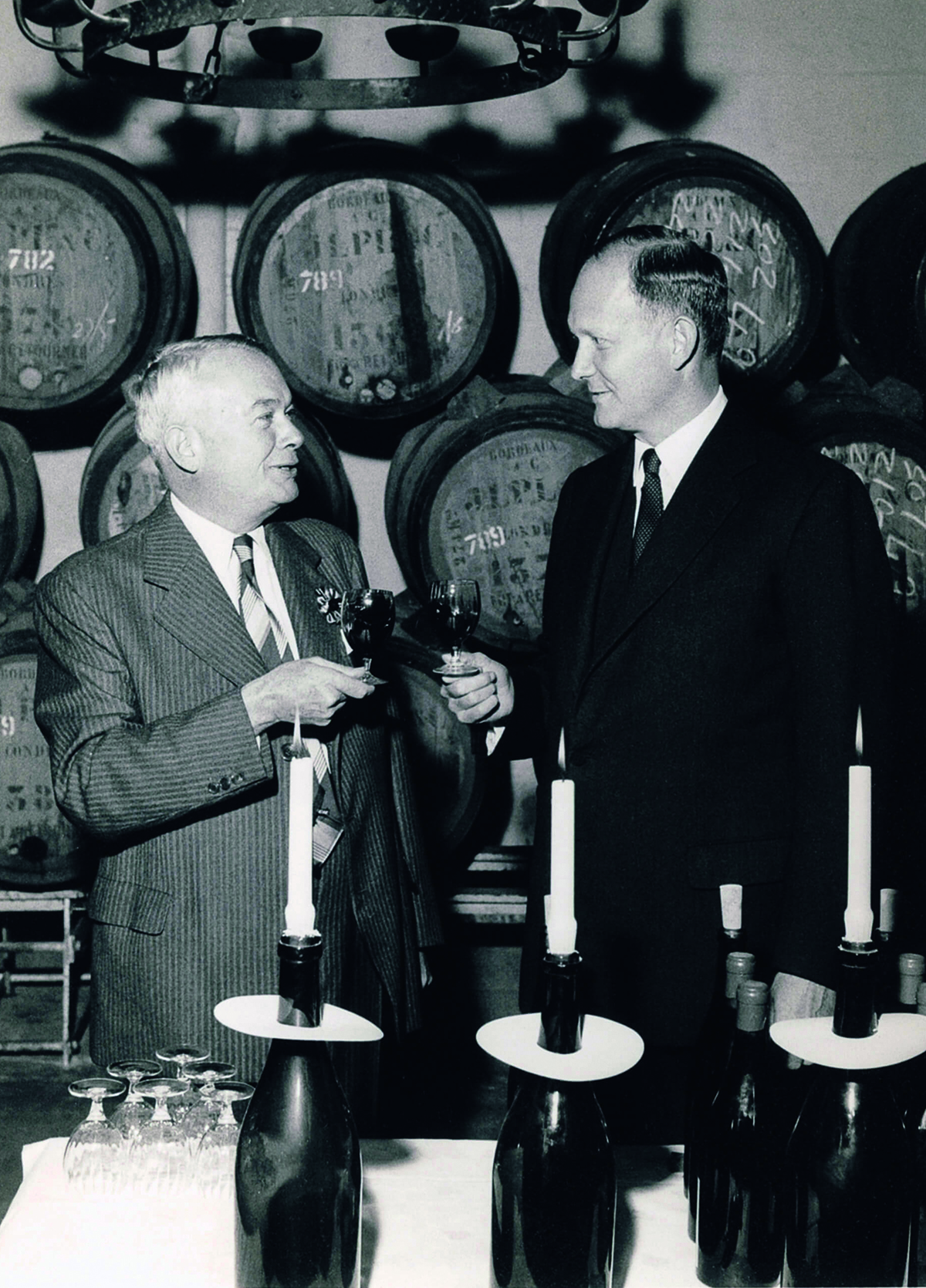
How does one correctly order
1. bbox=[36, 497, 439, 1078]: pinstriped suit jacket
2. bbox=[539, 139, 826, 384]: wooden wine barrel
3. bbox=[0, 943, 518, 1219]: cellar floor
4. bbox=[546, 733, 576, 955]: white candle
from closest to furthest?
bbox=[546, 733, 576, 955]: white candle, bbox=[36, 497, 439, 1078]: pinstriped suit jacket, bbox=[539, 139, 826, 384]: wooden wine barrel, bbox=[0, 943, 518, 1219]: cellar floor

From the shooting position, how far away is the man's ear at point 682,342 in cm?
224

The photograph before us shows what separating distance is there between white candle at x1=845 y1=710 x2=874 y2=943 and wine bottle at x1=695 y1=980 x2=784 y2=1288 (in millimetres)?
144

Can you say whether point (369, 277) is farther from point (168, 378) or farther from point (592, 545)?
point (592, 545)

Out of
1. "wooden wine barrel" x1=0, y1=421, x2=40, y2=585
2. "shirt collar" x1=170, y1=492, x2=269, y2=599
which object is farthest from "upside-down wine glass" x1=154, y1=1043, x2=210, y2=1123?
"wooden wine barrel" x1=0, y1=421, x2=40, y2=585

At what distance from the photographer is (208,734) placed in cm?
211

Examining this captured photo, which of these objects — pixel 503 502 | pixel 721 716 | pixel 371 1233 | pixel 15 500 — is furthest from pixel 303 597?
pixel 15 500

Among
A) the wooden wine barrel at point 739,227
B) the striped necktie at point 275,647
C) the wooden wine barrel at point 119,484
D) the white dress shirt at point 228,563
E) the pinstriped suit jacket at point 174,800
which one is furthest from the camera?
the wooden wine barrel at point 119,484

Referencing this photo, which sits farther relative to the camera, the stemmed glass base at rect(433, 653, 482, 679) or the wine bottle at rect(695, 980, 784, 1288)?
the stemmed glass base at rect(433, 653, 482, 679)

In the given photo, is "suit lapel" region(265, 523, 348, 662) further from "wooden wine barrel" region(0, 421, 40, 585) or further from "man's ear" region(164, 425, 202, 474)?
"wooden wine barrel" region(0, 421, 40, 585)

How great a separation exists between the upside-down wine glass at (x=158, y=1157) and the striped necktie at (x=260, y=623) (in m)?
1.01

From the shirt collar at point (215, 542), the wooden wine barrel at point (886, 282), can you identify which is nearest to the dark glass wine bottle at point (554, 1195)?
the shirt collar at point (215, 542)

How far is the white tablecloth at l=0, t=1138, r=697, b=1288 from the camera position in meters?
1.25

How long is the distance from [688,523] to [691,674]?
224 mm

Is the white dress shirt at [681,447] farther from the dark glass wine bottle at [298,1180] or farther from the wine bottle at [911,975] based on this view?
the dark glass wine bottle at [298,1180]
